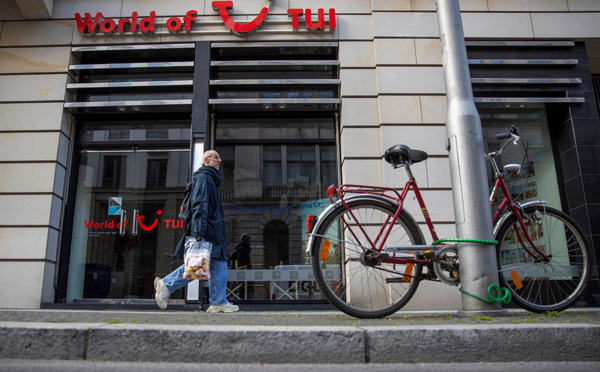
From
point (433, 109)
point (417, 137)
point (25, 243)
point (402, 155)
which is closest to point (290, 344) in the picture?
point (402, 155)

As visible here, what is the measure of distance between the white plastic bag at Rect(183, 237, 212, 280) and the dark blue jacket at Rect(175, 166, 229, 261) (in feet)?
0.33

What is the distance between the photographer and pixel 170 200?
22.9 ft

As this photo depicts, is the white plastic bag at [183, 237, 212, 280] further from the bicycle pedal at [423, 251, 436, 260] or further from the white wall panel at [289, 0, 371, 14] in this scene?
the white wall panel at [289, 0, 371, 14]

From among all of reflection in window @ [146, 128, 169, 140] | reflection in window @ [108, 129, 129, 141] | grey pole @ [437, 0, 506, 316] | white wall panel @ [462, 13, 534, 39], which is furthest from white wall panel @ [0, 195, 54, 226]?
white wall panel @ [462, 13, 534, 39]

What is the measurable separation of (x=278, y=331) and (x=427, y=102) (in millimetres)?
4983

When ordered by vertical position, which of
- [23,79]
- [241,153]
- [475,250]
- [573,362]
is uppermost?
[23,79]

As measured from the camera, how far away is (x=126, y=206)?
6.97 metres

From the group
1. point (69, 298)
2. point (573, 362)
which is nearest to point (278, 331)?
point (573, 362)

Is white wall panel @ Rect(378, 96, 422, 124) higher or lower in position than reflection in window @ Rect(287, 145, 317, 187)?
higher

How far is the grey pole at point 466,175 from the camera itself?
3.36 m

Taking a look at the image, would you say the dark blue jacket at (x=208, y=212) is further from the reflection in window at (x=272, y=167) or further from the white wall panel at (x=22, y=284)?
the white wall panel at (x=22, y=284)

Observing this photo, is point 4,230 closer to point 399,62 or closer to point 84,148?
point 84,148

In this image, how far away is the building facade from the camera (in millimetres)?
6496

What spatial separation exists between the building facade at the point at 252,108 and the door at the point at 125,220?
0.07ft
